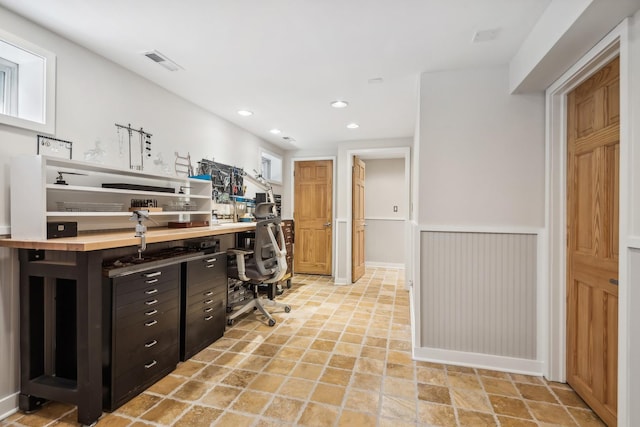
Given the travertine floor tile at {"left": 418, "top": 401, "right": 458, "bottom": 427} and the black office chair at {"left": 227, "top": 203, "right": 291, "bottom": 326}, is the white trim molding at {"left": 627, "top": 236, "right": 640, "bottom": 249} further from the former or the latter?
the black office chair at {"left": 227, "top": 203, "right": 291, "bottom": 326}

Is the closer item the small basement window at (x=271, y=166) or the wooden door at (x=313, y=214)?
the small basement window at (x=271, y=166)

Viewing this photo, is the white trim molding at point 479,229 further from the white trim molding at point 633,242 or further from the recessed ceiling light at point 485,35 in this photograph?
the recessed ceiling light at point 485,35

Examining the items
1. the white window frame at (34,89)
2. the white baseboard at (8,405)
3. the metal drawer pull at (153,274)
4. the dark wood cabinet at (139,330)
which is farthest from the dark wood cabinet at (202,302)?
the white window frame at (34,89)

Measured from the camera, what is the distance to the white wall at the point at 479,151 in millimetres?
2375

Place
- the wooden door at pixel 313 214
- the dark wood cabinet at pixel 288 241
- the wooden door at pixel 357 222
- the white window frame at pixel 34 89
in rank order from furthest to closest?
the wooden door at pixel 313 214
the wooden door at pixel 357 222
the dark wood cabinet at pixel 288 241
the white window frame at pixel 34 89

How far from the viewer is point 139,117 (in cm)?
273

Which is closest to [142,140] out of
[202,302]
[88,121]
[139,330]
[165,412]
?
[88,121]

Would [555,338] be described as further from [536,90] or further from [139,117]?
[139,117]

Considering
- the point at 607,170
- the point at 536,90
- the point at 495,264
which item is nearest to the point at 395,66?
the point at 536,90

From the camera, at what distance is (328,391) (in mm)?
2084

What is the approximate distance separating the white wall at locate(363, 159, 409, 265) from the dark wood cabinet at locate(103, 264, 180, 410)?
15.6ft

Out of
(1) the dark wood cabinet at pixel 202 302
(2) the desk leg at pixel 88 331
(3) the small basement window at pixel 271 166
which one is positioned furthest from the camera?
(3) the small basement window at pixel 271 166

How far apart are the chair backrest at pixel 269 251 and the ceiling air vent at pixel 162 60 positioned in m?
1.49

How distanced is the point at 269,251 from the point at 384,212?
149 inches
